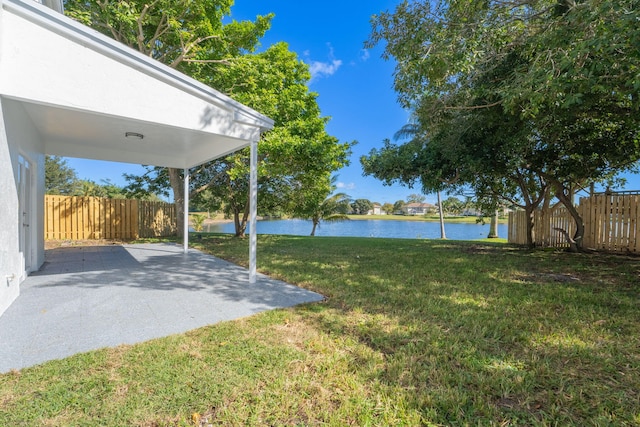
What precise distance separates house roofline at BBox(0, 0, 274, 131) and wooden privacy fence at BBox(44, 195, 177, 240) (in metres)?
10.4

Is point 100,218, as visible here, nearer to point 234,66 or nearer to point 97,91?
point 234,66

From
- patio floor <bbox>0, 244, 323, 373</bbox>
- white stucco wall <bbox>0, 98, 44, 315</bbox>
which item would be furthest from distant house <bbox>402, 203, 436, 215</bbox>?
white stucco wall <bbox>0, 98, 44, 315</bbox>

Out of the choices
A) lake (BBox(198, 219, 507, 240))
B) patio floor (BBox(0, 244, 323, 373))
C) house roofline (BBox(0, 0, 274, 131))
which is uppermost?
house roofline (BBox(0, 0, 274, 131))

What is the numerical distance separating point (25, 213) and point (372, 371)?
6702 mm

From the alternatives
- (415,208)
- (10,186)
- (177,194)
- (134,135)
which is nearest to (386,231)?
(177,194)

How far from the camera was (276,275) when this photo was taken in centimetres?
583

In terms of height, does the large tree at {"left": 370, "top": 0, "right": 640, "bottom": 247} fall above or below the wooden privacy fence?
above

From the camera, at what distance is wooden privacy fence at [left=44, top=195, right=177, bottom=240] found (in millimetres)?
11125

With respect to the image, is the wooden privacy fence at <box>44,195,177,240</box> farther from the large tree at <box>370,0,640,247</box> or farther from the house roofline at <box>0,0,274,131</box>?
the large tree at <box>370,0,640,247</box>

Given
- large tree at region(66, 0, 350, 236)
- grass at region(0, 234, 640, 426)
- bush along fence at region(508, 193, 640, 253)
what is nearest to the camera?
A: grass at region(0, 234, 640, 426)

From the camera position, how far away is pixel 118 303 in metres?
4.02

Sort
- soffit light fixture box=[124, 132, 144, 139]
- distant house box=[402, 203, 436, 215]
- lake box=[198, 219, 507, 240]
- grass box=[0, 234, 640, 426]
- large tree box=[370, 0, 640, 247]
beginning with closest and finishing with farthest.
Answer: grass box=[0, 234, 640, 426]
large tree box=[370, 0, 640, 247]
soffit light fixture box=[124, 132, 144, 139]
lake box=[198, 219, 507, 240]
distant house box=[402, 203, 436, 215]

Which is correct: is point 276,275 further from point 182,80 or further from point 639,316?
point 639,316

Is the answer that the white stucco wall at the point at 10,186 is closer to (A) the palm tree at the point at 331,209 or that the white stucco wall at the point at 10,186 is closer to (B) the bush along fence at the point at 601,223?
(B) the bush along fence at the point at 601,223
